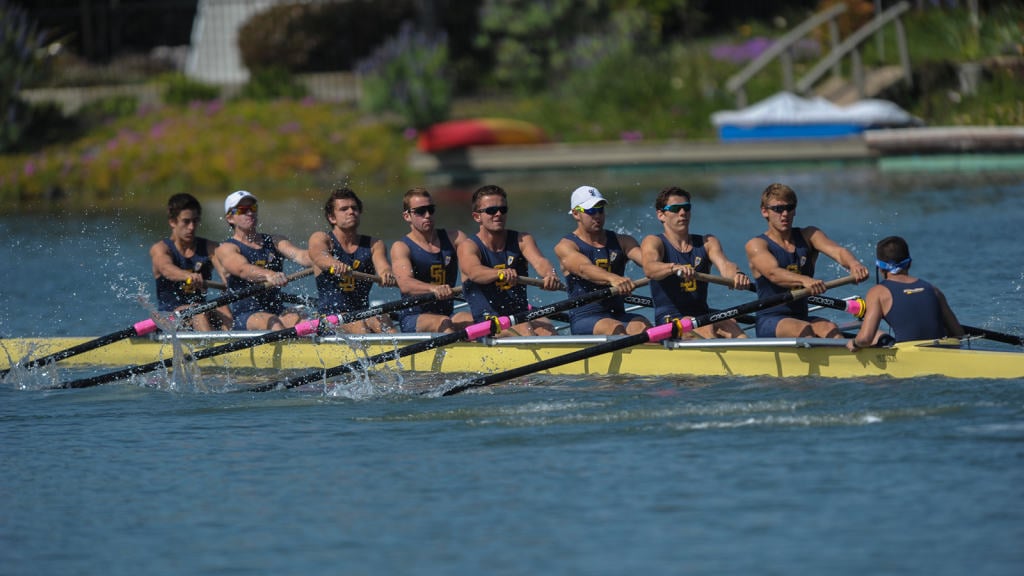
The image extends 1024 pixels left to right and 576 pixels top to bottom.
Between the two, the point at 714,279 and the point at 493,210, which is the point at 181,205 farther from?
the point at 714,279

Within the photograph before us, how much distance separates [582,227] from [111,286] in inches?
308

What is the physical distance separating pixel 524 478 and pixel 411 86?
19018mm

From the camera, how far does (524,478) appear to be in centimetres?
834

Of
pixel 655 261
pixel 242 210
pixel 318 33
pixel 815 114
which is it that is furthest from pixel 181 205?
pixel 318 33

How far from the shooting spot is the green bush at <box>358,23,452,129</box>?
2673 centimetres

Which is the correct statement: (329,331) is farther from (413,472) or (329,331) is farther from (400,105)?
(400,105)

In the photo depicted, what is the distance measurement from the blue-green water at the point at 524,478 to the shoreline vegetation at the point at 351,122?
44.4 ft

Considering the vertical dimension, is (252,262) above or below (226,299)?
above

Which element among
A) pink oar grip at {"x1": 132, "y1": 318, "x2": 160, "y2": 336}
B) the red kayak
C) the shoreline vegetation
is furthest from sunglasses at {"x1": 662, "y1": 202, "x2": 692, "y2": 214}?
the red kayak

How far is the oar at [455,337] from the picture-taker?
10781 mm

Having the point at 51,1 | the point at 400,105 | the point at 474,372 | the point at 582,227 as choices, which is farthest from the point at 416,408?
the point at 51,1

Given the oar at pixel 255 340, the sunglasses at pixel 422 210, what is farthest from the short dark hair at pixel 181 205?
the sunglasses at pixel 422 210

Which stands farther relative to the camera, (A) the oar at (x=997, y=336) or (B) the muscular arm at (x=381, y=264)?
(B) the muscular arm at (x=381, y=264)

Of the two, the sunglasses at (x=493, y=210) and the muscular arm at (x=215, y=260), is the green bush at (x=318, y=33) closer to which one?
the muscular arm at (x=215, y=260)
